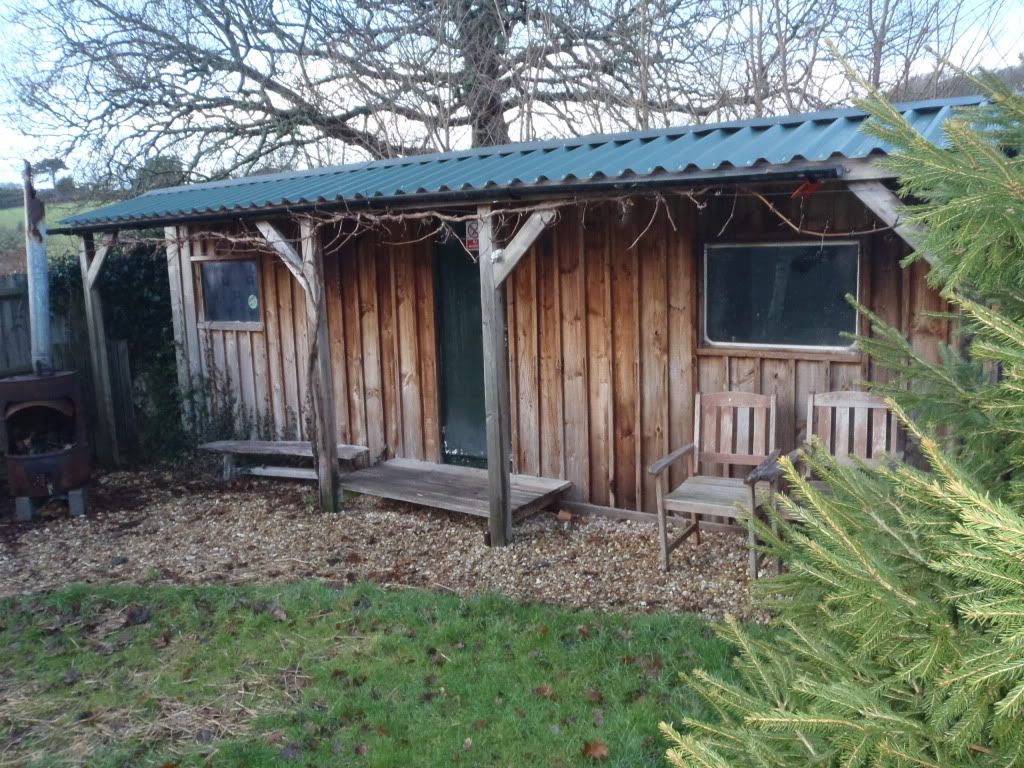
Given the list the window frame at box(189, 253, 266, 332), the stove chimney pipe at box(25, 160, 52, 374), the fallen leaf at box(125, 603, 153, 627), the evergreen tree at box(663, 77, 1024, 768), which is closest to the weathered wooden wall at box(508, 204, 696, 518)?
the window frame at box(189, 253, 266, 332)

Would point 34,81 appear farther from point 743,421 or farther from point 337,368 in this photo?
point 743,421

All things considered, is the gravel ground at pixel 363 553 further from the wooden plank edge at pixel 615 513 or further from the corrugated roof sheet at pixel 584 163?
the corrugated roof sheet at pixel 584 163

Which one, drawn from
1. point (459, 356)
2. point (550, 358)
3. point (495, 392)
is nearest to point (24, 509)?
point (459, 356)

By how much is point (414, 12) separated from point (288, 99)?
244 centimetres

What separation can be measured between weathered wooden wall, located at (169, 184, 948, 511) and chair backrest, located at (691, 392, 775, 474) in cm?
17

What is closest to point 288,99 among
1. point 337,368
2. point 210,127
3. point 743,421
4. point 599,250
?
point 210,127

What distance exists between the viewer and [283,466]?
8.13m

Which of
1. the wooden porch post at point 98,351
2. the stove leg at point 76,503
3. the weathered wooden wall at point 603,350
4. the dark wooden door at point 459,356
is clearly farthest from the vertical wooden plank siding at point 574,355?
the wooden porch post at point 98,351

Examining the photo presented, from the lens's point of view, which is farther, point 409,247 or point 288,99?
point 288,99

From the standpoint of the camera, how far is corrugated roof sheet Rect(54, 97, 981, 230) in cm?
457

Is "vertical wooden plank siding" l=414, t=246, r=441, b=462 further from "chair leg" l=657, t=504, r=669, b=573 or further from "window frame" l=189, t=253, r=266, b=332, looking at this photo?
"chair leg" l=657, t=504, r=669, b=573

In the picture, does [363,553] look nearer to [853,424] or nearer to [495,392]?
[495,392]

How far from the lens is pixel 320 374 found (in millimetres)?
6664

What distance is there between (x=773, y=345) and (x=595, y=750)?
10.8 ft
